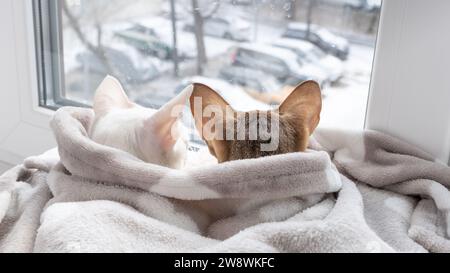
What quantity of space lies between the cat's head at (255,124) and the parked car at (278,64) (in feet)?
0.78

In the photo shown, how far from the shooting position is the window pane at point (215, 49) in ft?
3.02

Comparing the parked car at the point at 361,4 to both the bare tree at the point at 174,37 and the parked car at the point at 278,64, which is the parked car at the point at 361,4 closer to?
the parked car at the point at 278,64

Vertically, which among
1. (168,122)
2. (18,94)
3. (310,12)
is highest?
(310,12)

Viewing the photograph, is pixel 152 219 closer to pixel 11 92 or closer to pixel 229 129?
pixel 229 129

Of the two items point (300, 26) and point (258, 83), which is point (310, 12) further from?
point (258, 83)

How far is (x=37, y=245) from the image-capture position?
59 centimetres

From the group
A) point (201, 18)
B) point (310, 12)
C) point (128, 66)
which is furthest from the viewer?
point (128, 66)

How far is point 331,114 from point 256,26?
0.21 meters

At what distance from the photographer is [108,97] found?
2.74ft

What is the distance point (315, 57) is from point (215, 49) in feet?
0.65

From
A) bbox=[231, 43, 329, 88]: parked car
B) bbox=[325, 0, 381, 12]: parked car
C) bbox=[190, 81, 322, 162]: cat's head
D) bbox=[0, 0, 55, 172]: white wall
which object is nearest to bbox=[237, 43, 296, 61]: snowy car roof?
bbox=[231, 43, 329, 88]: parked car

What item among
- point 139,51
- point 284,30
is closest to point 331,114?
point 284,30

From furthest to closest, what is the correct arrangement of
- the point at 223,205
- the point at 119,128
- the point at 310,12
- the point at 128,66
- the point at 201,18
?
the point at 128,66 < the point at 201,18 < the point at 310,12 < the point at 119,128 < the point at 223,205

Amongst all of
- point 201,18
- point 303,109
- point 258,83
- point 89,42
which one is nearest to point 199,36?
point 201,18
